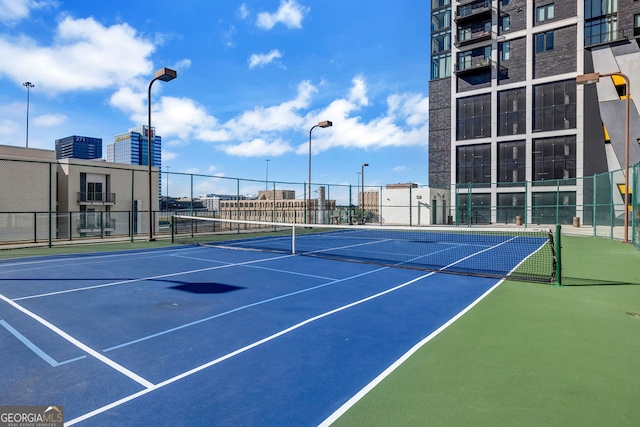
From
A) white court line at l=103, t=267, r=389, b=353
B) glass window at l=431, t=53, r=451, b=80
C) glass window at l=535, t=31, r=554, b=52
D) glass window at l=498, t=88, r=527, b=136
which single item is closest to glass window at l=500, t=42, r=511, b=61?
glass window at l=535, t=31, r=554, b=52

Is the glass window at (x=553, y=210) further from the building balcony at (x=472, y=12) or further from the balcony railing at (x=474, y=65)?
the building balcony at (x=472, y=12)

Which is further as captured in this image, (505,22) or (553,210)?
(505,22)

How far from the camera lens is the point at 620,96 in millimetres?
33781

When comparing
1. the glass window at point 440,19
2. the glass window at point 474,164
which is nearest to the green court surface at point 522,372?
the glass window at point 474,164

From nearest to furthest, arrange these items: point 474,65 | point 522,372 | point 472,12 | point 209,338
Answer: point 522,372 → point 209,338 → point 474,65 → point 472,12

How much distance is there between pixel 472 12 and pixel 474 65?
6.19 metres

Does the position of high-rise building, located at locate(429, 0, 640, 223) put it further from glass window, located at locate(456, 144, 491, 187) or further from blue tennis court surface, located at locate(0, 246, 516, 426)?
blue tennis court surface, located at locate(0, 246, 516, 426)

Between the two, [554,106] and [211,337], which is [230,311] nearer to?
[211,337]

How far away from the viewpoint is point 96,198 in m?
40.8

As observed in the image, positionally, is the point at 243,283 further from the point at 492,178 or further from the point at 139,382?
the point at 492,178

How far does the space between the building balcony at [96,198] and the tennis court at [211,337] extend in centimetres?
3364

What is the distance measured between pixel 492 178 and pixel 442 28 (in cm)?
2093

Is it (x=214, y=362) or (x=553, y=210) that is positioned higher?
(x=553, y=210)

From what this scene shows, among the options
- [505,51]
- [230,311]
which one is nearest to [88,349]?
[230,311]
